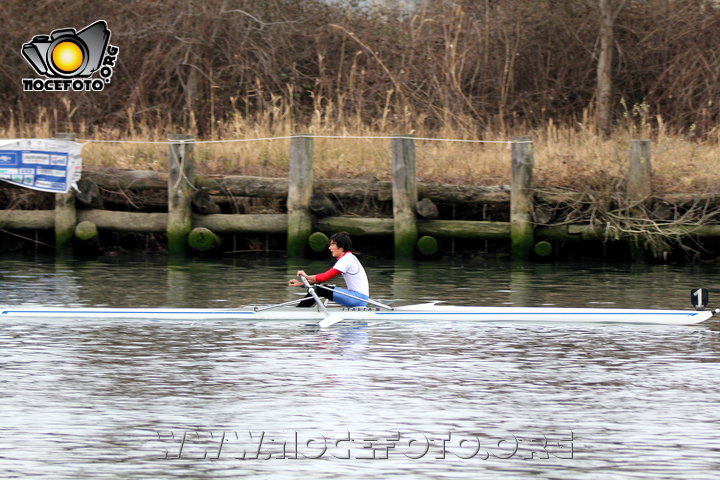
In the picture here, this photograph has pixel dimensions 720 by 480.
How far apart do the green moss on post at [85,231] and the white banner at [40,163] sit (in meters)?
0.67

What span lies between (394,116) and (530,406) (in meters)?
15.0

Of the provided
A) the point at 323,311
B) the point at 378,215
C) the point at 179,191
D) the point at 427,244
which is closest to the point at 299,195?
the point at 378,215

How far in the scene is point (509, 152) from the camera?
2231 cm

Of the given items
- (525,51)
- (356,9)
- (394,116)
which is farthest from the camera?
(356,9)

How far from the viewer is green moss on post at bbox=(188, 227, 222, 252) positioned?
21359mm

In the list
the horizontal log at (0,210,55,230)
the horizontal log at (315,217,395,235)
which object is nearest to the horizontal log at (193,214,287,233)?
the horizontal log at (315,217,395,235)

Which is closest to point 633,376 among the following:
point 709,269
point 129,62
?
point 709,269

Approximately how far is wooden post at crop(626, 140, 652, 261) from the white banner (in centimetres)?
919

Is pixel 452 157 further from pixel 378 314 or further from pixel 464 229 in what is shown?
pixel 378 314

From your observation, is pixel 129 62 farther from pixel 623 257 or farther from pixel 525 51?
pixel 623 257

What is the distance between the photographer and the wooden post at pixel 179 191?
21.3 meters

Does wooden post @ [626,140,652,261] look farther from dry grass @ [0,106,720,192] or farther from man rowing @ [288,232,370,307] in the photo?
man rowing @ [288,232,370,307]

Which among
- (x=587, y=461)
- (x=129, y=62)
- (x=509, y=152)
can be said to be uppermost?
(x=129, y=62)

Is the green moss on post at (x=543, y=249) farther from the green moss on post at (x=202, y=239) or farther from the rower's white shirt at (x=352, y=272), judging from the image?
the rower's white shirt at (x=352, y=272)
